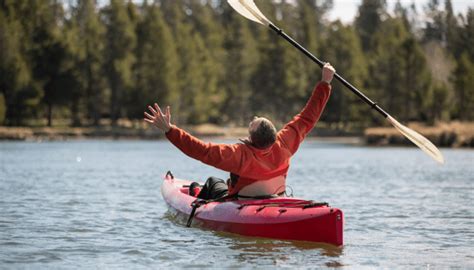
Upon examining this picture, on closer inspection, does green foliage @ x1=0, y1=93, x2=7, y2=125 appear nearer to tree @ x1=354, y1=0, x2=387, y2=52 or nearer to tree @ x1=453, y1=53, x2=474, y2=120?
tree @ x1=453, y1=53, x2=474, y2=120

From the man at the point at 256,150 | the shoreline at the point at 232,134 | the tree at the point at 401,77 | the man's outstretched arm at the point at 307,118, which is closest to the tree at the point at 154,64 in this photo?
the shoreline at the point at 232,134

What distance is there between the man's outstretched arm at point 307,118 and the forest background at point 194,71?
37994 mm

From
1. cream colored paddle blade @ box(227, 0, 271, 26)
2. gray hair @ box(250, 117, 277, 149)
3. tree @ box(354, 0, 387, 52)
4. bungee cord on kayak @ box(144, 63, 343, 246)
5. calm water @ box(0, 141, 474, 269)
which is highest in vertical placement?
tree @ box(354, 0, 387, 52)

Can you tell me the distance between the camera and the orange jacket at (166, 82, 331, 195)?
9672 mm

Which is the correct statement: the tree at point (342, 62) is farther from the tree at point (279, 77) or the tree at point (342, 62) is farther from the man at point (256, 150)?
the man at point (256, 150)

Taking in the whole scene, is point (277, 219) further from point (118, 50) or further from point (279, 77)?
point (279, 77)

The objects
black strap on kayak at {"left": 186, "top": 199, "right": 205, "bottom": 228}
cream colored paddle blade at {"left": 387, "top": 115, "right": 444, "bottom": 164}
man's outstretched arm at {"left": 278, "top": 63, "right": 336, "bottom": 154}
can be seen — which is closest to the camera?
man's outstretched arm at {"left": 278, "top": 63, "right": 336, "bottom": 154}

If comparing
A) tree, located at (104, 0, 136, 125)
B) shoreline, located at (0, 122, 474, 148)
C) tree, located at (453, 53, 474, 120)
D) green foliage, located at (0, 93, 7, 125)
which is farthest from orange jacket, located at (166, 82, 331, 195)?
tree, located at (104, 0, 136, 125)

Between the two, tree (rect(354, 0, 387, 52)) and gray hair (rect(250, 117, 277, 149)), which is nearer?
gray hair (rect(250, 117, 277, 149))

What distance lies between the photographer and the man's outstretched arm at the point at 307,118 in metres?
10.3

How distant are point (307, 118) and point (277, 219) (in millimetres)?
1331

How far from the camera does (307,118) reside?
10.5m

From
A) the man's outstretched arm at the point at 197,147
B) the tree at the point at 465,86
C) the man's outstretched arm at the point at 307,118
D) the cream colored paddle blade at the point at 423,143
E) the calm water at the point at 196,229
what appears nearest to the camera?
the calm water at the point at 196,229

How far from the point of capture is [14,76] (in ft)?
187
